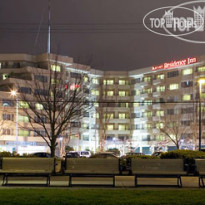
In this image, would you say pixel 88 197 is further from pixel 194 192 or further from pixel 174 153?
pixel 174 153

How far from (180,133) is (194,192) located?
75713mm

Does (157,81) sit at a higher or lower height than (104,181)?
higher

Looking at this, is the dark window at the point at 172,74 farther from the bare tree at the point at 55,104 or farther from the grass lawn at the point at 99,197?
the grass lawn at the point at 99,197

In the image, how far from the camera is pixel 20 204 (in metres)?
11.0

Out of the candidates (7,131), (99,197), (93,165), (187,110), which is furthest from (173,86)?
(99,197)

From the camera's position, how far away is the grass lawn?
11258 millimetres

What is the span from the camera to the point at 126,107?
373 feet

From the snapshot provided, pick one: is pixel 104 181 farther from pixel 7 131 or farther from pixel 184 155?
pixel 7 131

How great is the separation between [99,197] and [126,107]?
102 m

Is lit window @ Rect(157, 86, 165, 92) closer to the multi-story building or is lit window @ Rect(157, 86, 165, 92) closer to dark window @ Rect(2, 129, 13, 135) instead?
the multi-story building

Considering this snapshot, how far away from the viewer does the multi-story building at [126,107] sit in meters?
83.8

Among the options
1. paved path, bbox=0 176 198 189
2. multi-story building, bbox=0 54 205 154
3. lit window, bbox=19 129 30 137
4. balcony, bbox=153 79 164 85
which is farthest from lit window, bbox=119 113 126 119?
paved path, bbox=0 176 198 189

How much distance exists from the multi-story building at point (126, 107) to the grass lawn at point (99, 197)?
66162 mm

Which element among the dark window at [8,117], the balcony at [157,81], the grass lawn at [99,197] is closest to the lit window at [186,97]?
the balcony at [157,81]
